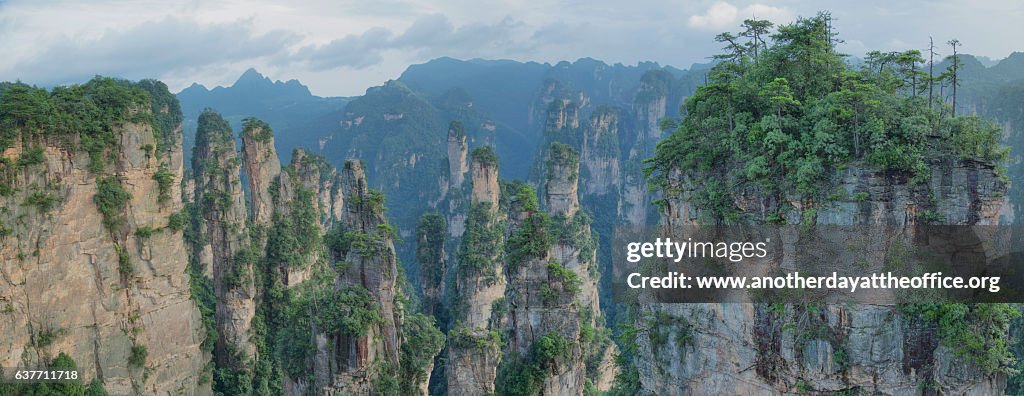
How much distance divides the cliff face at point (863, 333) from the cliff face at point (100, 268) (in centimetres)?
1839

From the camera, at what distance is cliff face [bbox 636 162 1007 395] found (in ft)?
53.2

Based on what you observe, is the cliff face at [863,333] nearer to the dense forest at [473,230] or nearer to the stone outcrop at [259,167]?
the dense forest at [473,230]

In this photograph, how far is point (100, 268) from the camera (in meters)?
22.5

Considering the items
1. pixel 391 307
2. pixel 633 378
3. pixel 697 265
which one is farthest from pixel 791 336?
pixel 391 307

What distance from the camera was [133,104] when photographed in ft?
77.7

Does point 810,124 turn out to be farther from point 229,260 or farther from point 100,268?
point 229,260

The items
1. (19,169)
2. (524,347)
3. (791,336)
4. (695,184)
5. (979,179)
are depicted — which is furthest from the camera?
(524,347)

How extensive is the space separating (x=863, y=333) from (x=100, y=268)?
22.6 metres

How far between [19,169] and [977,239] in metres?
25.9

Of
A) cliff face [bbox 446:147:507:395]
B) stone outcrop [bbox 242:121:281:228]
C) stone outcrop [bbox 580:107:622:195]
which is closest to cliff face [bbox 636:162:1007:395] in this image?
cliff face [bbox 446:147:507:395]

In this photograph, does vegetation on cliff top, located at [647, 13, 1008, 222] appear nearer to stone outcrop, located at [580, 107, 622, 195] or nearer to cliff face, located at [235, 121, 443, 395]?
cliff face, located at [235, 121, 443, 395]

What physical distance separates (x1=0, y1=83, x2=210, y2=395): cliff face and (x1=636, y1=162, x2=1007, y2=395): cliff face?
18.4 metres

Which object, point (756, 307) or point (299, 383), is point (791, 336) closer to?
point (756, 307)

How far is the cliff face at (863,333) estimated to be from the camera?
16.2 metres
